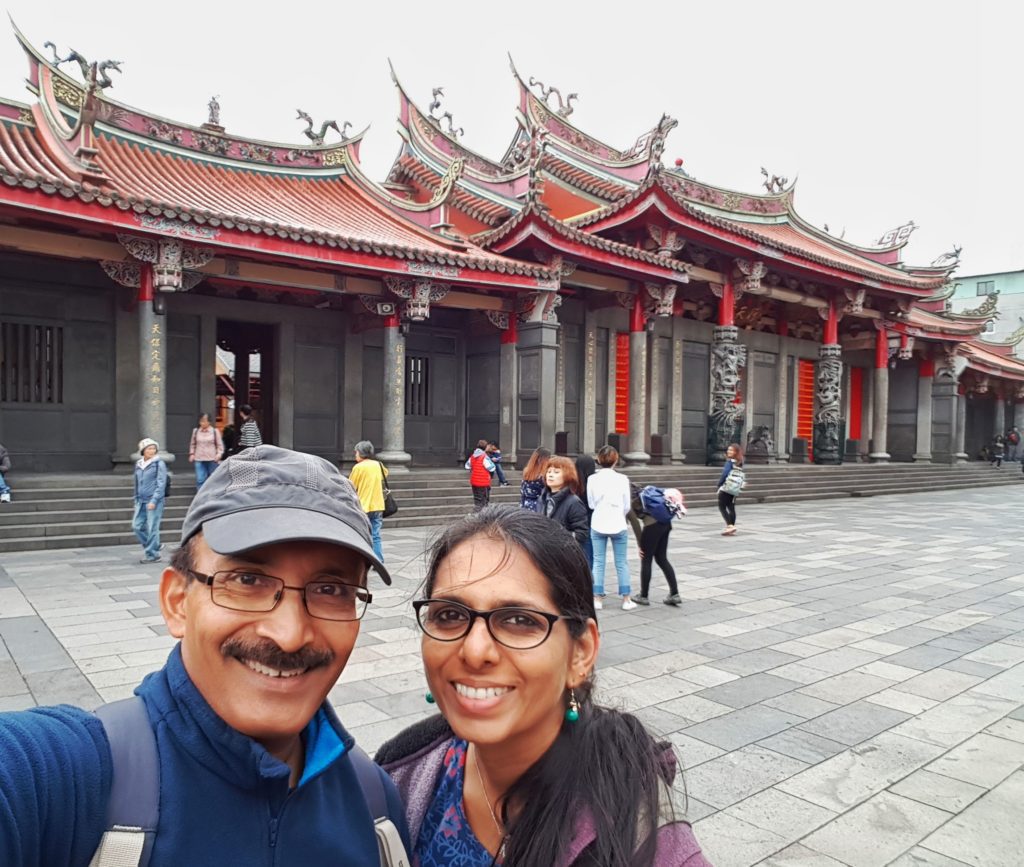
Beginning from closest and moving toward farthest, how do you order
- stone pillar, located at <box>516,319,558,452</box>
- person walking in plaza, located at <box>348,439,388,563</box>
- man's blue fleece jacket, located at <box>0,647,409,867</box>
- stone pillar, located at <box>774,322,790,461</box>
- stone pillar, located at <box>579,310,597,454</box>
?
man's blue fleece jacket, located at <box>0,647,409,867</box> < person walking in plaza, located at <box>348,439,388,563</box> < stone pillar, located at <box>516,319,558,452</box> < stone pillar, located at <box>579,310,597,454</box> < stone pillar, located at <box>774,322,790,461</box>

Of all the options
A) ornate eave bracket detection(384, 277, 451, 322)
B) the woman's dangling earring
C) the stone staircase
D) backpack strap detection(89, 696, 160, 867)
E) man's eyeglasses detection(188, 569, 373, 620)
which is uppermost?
ornate eave bracket detection(384, 277, 451, 322)

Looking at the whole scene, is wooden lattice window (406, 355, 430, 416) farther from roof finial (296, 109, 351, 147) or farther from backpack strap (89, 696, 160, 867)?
backpack strap (89, 696, 160, 867)

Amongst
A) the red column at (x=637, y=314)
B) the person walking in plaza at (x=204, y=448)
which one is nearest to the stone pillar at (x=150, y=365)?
the person walking in plaza at (x=204, y=448)

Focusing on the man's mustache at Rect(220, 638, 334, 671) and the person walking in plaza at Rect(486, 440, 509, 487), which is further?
the person walking in plaza at Rect(486, 440, 509, 487)

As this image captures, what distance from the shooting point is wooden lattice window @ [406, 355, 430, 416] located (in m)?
15.9

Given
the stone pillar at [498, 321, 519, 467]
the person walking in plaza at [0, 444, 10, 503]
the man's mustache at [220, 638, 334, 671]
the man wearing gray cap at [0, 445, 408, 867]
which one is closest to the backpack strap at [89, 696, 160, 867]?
the man wearing gray cap at [0, 445, 408, 867]

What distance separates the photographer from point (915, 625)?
6277mm

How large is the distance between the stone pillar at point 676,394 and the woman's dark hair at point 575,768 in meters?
17.8

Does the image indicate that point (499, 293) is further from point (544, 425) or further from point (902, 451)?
point (902, 451)

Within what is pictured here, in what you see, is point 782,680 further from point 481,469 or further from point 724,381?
point 724,381

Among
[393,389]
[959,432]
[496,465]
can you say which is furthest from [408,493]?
[959,432]

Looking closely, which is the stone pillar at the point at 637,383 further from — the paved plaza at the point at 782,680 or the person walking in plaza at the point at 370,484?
the person walking in plaza at the point at 370,484

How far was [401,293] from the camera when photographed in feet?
41.9

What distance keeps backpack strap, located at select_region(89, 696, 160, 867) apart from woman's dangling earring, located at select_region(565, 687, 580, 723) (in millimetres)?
714
